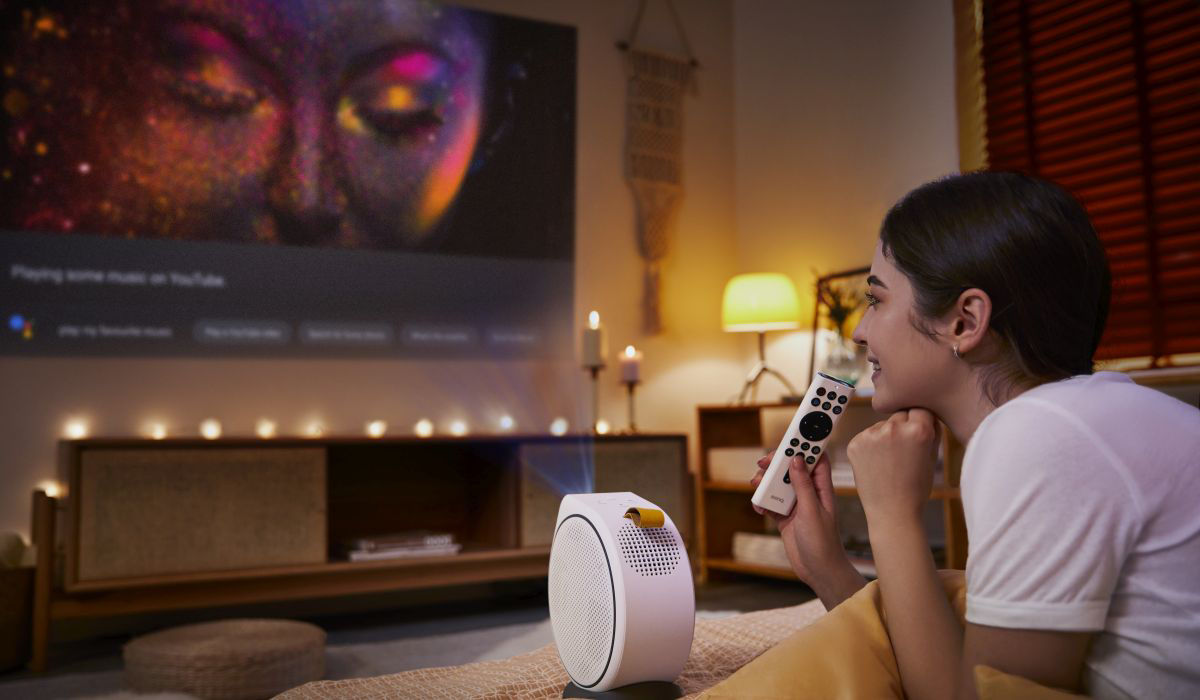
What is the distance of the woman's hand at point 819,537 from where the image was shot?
0.96m

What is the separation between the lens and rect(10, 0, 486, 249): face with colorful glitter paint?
3045 millimetres

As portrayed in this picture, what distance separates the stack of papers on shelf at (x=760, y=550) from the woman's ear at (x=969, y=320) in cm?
267

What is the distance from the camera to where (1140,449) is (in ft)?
2.14

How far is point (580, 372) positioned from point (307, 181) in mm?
1273

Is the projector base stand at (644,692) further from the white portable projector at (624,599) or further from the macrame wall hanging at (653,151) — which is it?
the macrame wall hanging at (653,151)

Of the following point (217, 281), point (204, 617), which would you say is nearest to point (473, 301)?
point (217, 281)

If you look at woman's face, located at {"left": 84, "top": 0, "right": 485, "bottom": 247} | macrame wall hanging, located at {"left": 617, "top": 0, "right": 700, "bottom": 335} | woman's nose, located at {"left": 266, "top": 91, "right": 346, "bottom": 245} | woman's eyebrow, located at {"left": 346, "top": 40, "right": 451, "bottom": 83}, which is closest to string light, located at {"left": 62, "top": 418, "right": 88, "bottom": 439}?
woman's face, located at {"left": 84, "top": 0, "right": 485, "bottom": 247}

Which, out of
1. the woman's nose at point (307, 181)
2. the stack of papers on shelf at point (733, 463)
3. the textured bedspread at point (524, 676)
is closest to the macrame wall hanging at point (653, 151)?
the stack of papers on shelf at point (733, 463)

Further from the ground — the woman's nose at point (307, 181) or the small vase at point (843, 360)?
the woman's nose at point (307, 181)

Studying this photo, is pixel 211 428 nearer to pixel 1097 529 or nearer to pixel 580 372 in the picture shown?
pixel 580 372

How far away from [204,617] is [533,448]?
1.21 metres

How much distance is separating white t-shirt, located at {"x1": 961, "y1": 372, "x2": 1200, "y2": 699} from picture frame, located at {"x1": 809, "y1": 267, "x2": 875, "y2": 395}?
2746 mm

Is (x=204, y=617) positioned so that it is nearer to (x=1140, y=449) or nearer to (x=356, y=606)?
(x=356, y=606)

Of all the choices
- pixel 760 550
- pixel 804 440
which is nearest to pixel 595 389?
pixel 760 550
